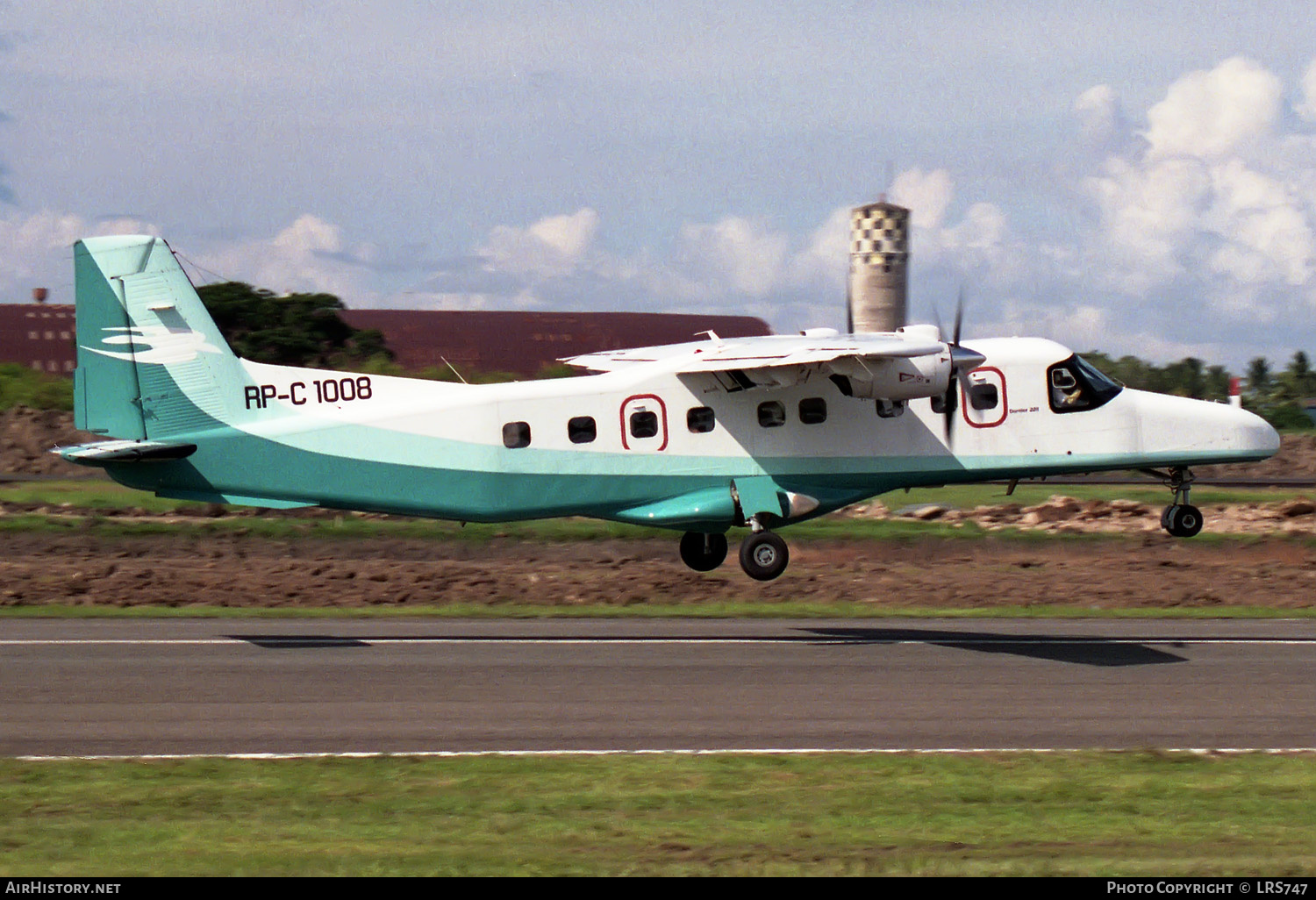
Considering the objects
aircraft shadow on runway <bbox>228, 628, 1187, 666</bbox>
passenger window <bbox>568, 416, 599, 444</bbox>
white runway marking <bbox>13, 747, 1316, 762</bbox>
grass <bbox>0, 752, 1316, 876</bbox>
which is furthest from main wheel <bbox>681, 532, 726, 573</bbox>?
grass <bbox>0, 752, 1316, 876</bbox>

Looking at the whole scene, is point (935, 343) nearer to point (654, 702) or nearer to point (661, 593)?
point (654, 702)

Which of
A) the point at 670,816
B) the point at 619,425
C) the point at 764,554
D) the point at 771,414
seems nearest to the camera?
the point at 670,816

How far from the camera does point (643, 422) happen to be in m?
20.0

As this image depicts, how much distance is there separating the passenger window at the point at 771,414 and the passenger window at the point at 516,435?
10.8 ft

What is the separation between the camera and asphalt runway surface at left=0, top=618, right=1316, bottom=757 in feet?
Answer: 44.2

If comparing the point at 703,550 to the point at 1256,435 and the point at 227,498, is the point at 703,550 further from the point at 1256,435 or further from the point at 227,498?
the point at 1256,435

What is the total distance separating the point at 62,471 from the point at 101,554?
10434 millimetres

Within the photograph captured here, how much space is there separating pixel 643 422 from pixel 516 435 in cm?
179

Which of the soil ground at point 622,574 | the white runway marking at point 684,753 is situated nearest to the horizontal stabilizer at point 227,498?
the white runway marking at point 684,753

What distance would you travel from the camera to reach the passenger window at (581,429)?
19.8 metres

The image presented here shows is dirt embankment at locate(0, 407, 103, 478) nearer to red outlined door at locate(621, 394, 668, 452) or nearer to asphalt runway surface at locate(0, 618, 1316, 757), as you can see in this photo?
asphalt runway surface at locate(0, 618, 1316, 757)

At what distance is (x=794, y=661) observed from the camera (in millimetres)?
18141

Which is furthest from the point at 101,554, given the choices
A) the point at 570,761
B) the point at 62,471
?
the point at 570,761

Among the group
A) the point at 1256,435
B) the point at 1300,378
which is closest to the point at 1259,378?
the point at 1300,378
